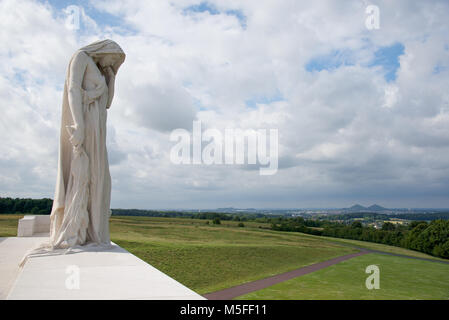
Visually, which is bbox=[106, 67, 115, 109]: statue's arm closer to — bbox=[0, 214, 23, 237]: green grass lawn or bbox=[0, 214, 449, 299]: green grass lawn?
bbox=[0, 214, 449, 299]: green grass lawn

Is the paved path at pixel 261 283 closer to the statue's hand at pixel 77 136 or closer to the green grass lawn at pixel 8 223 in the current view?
the statue's hand at pixel 77 136

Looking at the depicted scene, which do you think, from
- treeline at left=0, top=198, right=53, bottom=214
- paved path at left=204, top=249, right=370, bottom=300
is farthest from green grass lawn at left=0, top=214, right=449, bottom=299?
treeline at left=0, top=198, right=53, bottom=214

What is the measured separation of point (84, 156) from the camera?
714cm

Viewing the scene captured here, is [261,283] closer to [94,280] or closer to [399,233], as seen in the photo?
[94,280]

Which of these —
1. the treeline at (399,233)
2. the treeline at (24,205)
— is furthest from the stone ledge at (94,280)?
the treeline at (399,233)

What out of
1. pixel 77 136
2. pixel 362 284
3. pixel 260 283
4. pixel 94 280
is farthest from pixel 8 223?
pixel 362 284

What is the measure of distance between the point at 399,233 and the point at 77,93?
43.6 m

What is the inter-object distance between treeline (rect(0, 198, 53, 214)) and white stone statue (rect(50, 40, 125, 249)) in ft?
66.7

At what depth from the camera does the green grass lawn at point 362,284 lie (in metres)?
13.6
